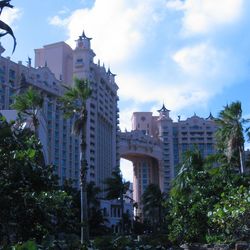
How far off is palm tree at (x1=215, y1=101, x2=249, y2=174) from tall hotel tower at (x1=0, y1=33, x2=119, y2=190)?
60074 millimetres

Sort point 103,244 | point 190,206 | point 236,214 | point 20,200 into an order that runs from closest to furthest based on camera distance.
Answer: point 103,244
point 20,200
point 236,214
point 190,206

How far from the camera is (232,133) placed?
33.9 metres

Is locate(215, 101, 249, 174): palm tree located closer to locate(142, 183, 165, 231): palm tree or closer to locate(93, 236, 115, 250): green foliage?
locate(93, 236, 115, 250): green foliage

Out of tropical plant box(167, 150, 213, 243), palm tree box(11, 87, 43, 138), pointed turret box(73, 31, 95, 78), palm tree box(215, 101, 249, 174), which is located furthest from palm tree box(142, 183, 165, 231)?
palm tree box(11, 87, 43, 138)

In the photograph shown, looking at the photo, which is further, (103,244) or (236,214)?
(236,214)

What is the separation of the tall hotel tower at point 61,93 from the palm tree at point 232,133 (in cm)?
6007

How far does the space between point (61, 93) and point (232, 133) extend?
74.7 meters

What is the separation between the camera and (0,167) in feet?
38.9

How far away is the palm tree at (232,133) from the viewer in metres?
33.6

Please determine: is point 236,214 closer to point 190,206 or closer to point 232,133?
point 190,206

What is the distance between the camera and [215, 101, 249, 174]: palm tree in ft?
110

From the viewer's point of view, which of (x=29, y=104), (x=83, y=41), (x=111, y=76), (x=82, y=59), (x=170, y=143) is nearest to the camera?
(x=29, y=104)

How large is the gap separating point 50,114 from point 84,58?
19.1 metres

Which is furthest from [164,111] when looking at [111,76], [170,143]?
[111,76]
